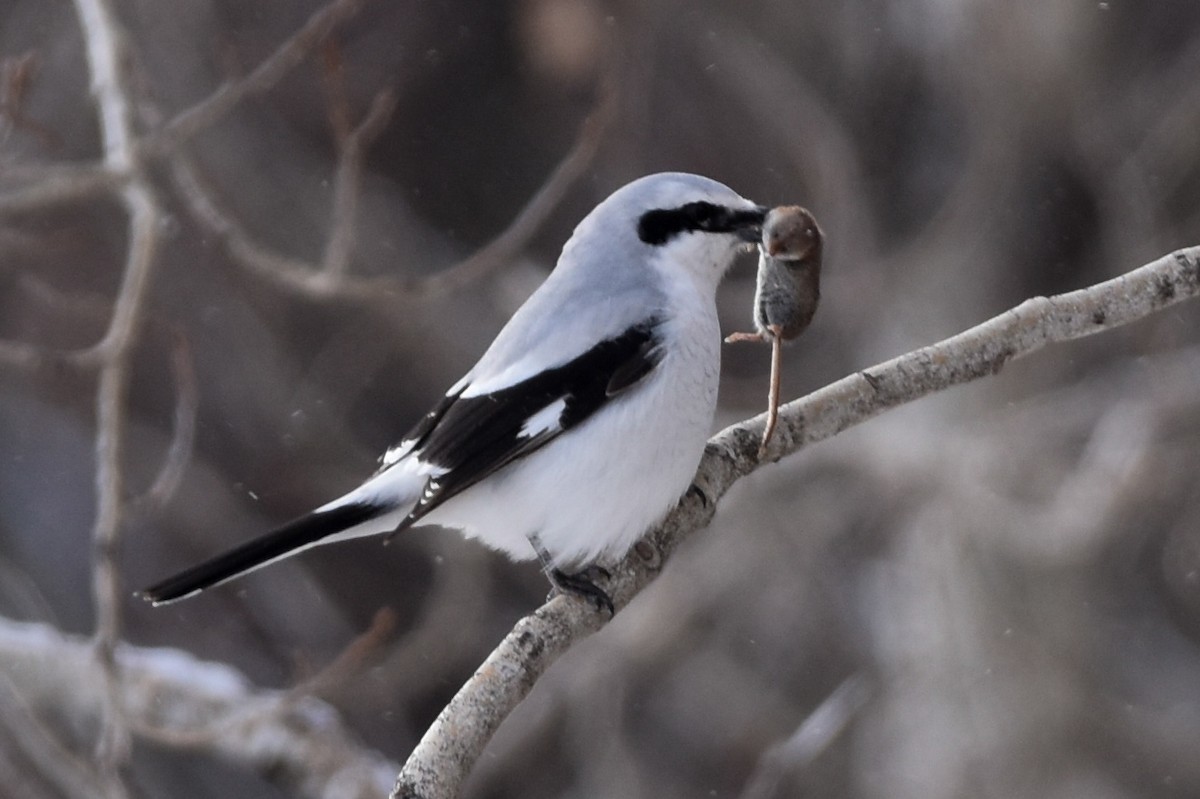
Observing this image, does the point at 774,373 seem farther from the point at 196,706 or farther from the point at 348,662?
the point at 196,706

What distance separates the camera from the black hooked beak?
2.60 meters

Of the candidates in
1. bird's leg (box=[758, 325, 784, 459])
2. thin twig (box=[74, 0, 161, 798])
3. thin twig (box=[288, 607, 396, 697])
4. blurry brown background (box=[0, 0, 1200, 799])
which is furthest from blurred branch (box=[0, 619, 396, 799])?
bird's leg (box=[758, 325, 784, 459])

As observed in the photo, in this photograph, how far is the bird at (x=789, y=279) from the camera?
88.8 inches

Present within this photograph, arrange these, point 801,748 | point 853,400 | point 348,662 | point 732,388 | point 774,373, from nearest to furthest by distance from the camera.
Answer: point 774,373
point 853,400
point 348,662
point 801,748
point 732,388

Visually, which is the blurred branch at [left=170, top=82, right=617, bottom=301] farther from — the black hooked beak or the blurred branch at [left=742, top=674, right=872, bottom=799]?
the blurred branch at [left=742, top=674, right=872, bottom=799]

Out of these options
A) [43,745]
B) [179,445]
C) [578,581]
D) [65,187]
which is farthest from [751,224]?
[43,745]

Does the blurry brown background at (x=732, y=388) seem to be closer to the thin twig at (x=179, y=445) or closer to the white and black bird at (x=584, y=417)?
the thin twig at (x=179, y=445)

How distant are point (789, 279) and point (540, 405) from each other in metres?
0.53

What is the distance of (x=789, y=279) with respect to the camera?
229 centimetres

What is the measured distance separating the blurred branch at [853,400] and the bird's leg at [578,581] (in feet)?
0.08

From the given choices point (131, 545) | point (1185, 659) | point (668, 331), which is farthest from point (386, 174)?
point (668, 331)

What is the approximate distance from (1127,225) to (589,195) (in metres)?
2.57

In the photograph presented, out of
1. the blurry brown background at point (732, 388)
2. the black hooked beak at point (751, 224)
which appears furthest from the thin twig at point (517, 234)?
the blurry brown background at point (732, 388)

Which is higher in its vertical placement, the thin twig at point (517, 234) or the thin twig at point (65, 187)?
the thin twig at point (65, 187)
